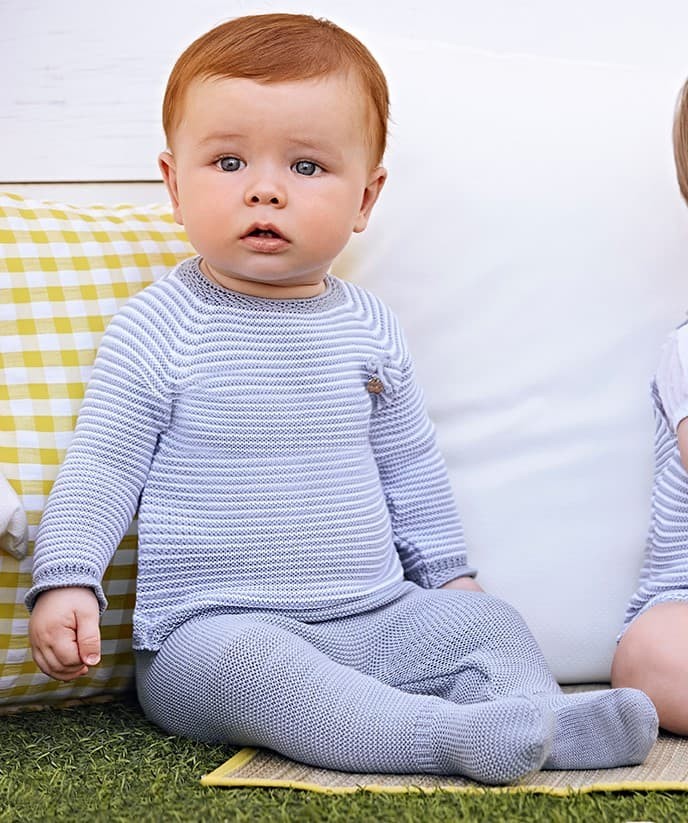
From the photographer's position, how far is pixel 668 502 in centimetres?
124

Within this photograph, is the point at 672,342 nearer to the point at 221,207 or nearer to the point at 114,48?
the point at 221,207

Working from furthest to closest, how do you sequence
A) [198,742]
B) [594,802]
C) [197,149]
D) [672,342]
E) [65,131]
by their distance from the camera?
1. [65,131]
2. [672,342]
3. [197,149]
4. [198,742]
5. [594,802]

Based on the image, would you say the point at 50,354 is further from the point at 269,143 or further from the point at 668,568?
the point at 668,568

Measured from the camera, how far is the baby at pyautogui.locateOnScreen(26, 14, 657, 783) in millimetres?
1024

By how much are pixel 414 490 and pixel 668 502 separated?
264 mm

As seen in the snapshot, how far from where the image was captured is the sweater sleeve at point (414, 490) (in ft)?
4.03

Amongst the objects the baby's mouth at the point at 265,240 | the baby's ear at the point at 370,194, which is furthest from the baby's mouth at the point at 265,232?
the baby's ear at the point at 370,194

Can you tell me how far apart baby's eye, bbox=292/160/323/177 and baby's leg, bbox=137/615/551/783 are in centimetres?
42

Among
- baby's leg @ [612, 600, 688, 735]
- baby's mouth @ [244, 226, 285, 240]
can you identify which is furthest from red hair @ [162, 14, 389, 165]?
baby's leg @ [612, 600, 688, 735]

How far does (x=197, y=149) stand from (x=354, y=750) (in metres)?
0.57

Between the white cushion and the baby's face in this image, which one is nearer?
the baby's face

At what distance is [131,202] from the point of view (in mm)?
1543

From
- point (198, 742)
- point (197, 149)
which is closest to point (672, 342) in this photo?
point (197, 149)

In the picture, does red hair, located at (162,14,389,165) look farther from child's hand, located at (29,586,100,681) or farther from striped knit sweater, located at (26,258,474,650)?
child's hand, located at (29,586,100,681)
